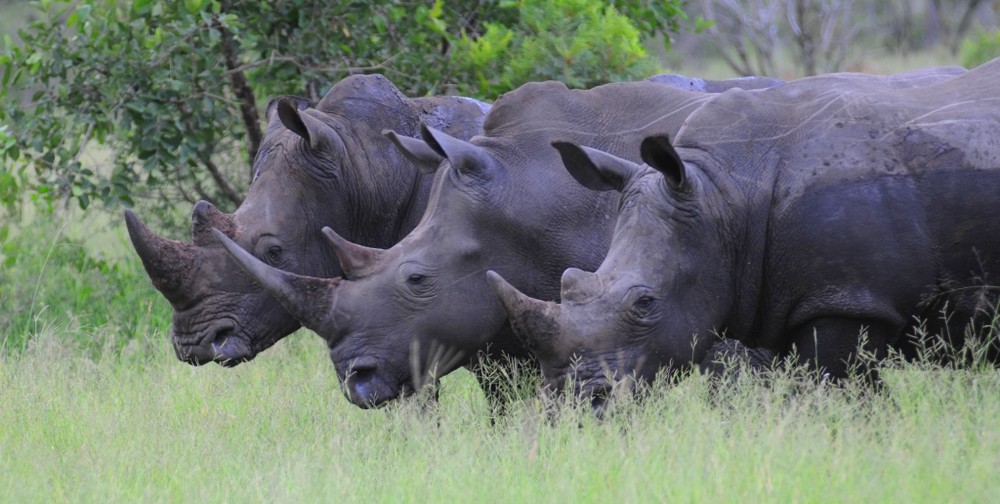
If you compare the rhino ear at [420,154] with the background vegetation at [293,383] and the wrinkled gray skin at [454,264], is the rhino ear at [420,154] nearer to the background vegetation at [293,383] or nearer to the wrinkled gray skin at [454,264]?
the wrinkled gray skin at [454,264]

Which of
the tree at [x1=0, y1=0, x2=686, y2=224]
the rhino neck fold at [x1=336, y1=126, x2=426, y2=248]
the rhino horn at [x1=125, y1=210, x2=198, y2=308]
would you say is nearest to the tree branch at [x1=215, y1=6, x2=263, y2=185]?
the tree at [x1=0, y1=0, x2=686, y2=224]

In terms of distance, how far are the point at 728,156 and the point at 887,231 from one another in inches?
26.9

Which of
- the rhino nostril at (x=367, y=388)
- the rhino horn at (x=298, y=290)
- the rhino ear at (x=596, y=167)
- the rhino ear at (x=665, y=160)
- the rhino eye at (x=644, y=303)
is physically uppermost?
the rhino ear at (x=665, y=160)

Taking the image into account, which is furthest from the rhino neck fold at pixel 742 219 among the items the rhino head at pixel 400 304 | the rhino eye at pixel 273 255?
the rhino eye at pixel 273 255

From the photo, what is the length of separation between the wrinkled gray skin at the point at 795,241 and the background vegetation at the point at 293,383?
227mm

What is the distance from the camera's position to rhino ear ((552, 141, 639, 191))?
5691 mm

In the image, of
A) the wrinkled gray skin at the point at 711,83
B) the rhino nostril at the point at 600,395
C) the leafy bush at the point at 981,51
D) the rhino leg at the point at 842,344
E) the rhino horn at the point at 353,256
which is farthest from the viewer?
the leafy bush at the point at 981,51

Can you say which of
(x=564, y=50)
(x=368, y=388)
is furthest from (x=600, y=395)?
(x=564, y=50)

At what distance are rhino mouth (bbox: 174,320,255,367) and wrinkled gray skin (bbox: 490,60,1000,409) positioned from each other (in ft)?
5.15

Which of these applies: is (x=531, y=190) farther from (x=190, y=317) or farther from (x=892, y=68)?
(x=892, y=68)

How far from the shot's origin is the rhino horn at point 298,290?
594 cm

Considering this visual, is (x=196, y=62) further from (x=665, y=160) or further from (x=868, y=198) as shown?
(x=868, y=198)

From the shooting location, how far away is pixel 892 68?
19141 millimetres

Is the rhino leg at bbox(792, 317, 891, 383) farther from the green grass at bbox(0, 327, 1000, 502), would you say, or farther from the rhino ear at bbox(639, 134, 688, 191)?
the rhino ear at bbox(639, 134, 688, 191)
